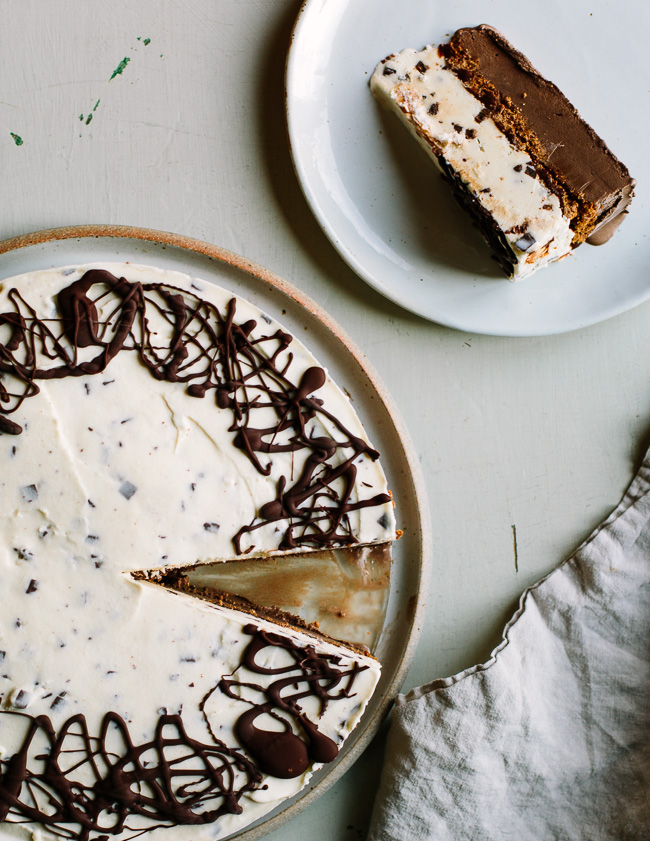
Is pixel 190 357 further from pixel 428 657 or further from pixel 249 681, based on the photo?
pixel 428 657

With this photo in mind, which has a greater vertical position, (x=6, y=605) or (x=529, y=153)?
(x=529, y=153)

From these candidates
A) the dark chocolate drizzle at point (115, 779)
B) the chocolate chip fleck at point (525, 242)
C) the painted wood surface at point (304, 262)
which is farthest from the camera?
the painted wood surface at point (304, 262)

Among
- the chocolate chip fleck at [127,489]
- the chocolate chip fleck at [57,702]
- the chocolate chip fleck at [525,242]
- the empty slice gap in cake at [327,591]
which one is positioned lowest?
the empty slice gap in cake at [327,591]

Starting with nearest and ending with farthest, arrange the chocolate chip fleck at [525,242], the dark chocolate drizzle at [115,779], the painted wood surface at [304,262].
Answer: the dark chocolate drizzle at [115,779]
the chocolate chip fleck at [525,242]
the painted wood surface at [304,262]

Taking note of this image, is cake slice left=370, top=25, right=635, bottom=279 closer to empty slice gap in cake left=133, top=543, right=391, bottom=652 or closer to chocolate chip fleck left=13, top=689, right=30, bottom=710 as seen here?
empty slice gap in cake left=133, top=543, right=391, bottom=652

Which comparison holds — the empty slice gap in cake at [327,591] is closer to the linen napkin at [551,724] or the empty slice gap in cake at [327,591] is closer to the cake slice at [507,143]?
the linen napkin at [551,724]

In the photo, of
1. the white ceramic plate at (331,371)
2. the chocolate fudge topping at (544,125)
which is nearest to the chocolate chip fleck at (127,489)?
the white ceramic plate at (331,371)

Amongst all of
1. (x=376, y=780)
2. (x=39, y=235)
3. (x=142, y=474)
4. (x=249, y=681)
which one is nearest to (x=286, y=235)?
(x=39, y=235)

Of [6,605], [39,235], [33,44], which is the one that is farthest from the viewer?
[33,44]
